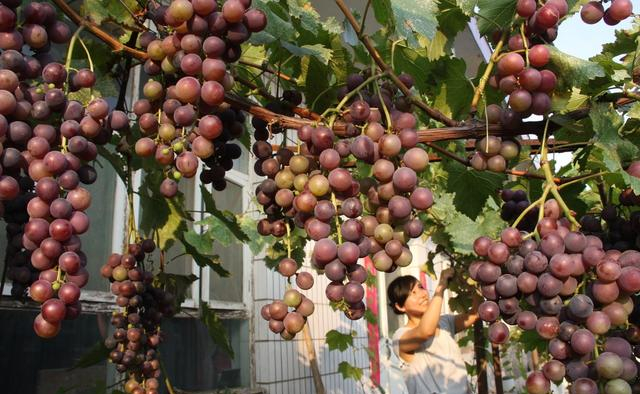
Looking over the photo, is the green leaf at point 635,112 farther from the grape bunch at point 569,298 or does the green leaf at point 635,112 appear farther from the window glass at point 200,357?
the window glass at point 200,357

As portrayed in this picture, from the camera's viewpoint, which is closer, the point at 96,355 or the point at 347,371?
the point at 96,355

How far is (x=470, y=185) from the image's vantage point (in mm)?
1332

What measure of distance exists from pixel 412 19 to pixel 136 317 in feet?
2.99

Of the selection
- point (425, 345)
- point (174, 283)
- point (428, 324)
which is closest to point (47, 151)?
point (174, 283)

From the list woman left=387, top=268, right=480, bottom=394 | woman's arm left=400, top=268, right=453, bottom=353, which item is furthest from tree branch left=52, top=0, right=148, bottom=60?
woman left=387, top=268, right=480, bottom=394

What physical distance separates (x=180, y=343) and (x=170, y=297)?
5.89ft

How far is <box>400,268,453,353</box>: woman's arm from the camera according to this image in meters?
3.28

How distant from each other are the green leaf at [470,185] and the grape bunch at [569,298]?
0.34m

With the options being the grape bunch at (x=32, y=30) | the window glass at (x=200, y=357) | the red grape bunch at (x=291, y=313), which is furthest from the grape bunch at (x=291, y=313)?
the window glass at (x=200, y=357)

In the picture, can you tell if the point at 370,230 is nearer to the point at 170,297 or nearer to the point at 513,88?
the point at 513,88

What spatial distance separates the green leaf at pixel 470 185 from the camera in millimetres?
1294

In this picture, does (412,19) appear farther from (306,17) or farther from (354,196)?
(354,196)

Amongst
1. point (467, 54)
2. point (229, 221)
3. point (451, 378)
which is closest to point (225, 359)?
point (451, 378)

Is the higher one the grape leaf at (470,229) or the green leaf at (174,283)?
the grape leaf at (470,229)
